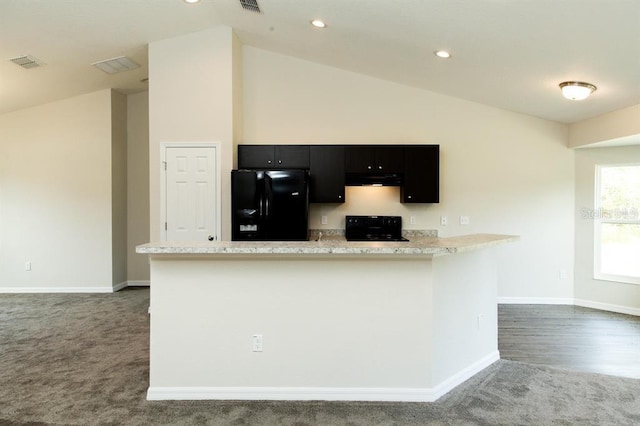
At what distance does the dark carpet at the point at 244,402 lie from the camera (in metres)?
2.23

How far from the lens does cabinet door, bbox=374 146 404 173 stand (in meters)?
4.72

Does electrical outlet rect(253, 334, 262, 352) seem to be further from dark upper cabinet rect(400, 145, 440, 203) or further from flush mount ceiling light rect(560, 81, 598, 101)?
flush mount ceiling light rect(560, 81, 598, 101)

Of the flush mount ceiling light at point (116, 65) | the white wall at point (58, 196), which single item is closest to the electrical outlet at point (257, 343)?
the flush mount ceiling light at point (116, 65)

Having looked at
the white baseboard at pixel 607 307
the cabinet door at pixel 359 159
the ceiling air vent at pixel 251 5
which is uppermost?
Answer: the ceiling air vent at pixel 251 5

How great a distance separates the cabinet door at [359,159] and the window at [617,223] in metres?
3.03

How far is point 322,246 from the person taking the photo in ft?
7.48

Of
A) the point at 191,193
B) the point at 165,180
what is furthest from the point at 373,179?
the point at 165,180

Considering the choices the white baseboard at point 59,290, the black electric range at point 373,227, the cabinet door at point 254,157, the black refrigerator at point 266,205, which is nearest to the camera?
the black refrigerator at point 266,205

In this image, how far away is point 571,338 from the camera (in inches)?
146

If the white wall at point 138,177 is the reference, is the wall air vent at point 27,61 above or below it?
above

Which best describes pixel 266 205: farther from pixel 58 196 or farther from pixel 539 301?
pixel 539 301

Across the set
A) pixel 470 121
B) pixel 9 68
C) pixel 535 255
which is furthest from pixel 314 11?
pixel 535 255

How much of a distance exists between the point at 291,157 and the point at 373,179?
3.59ft

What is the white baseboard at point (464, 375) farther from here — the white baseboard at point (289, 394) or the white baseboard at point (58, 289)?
the white baseboard at point (58, 289)
